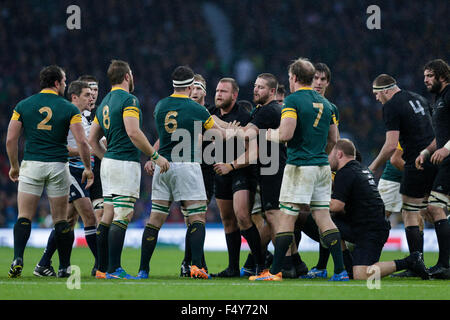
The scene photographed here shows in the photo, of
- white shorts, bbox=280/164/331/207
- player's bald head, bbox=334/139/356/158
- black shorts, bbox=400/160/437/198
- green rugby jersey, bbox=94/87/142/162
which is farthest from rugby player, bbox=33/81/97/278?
black shorts, bbox=400/160/437/198

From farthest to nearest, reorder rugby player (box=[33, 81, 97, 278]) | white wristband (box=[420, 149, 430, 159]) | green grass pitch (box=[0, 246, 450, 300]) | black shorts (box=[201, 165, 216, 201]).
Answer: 1. black shorts (box=[201, 165, 216, 201])
2. rugby player (box=[33, 81, 97, 278])
3. white wristband (box=[420, 149, 430, 159])
4. green grass pitch (box=[0, 246, 450, 300])

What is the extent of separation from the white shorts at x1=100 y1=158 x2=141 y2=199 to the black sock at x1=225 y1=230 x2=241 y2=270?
1868 mm

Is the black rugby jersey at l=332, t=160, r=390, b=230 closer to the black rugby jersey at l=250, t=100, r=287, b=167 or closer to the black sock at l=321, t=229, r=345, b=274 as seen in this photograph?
the black sock at l=321, t=229, r=345, b=274

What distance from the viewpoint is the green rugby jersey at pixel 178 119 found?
7.52m

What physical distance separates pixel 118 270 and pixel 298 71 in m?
2.95

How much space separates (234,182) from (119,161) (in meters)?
1.82

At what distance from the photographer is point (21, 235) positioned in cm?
745

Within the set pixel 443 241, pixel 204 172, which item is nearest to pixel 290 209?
pixel 204 172

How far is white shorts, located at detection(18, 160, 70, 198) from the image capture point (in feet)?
25.0

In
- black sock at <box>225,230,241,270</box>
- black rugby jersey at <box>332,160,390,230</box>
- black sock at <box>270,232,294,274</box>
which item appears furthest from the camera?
black sock at <box>225,230,241,270</box>

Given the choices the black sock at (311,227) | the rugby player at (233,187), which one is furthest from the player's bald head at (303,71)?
the black sock at (311,227)

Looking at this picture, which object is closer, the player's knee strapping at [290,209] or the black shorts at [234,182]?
the player's knee strapping at [290,209]

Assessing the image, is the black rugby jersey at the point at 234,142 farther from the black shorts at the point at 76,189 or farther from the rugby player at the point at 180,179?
the black shorts at the point at 76,189

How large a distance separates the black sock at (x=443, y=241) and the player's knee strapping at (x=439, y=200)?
0.20 metres
